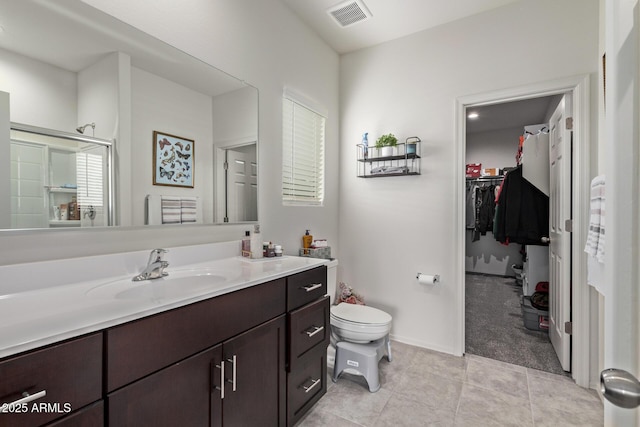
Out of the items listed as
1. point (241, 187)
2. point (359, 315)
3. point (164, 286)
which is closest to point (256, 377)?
point (164, 286)

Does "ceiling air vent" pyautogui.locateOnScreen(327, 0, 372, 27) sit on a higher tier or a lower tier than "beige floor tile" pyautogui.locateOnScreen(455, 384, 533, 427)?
higher

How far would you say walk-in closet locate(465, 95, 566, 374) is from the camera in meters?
2.71

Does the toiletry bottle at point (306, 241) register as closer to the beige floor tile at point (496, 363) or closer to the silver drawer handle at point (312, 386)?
the silver drawer handle at point (312, 386)

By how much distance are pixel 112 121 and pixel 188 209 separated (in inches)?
21.2

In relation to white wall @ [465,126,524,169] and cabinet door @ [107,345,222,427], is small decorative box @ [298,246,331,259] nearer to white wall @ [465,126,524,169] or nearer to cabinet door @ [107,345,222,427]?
cabinet door @ [107,345,222,427]

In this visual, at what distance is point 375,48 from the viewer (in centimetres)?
283

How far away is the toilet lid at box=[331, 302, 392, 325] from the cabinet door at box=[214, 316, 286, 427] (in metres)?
0.73

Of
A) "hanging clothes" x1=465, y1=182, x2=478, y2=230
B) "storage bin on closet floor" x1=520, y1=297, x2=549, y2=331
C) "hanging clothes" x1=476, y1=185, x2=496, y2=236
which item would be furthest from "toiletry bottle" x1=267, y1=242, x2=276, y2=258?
"hanging clothes" x1=465, y1=182, x2=478, y2=230

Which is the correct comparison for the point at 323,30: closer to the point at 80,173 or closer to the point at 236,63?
the point at 236,63

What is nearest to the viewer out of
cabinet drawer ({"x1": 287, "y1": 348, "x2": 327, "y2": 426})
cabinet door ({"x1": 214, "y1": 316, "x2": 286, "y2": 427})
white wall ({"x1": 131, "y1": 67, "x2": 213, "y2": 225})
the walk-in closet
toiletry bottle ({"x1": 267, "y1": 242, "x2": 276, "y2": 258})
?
cabinet door ({"x1": 214, "y1": 316, "x2": 286, "y2": 427})

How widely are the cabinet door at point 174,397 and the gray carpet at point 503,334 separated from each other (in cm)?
227

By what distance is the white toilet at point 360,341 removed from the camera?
1969 mm

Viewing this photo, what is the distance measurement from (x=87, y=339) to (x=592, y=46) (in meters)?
3.14

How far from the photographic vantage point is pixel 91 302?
37.3 inches
